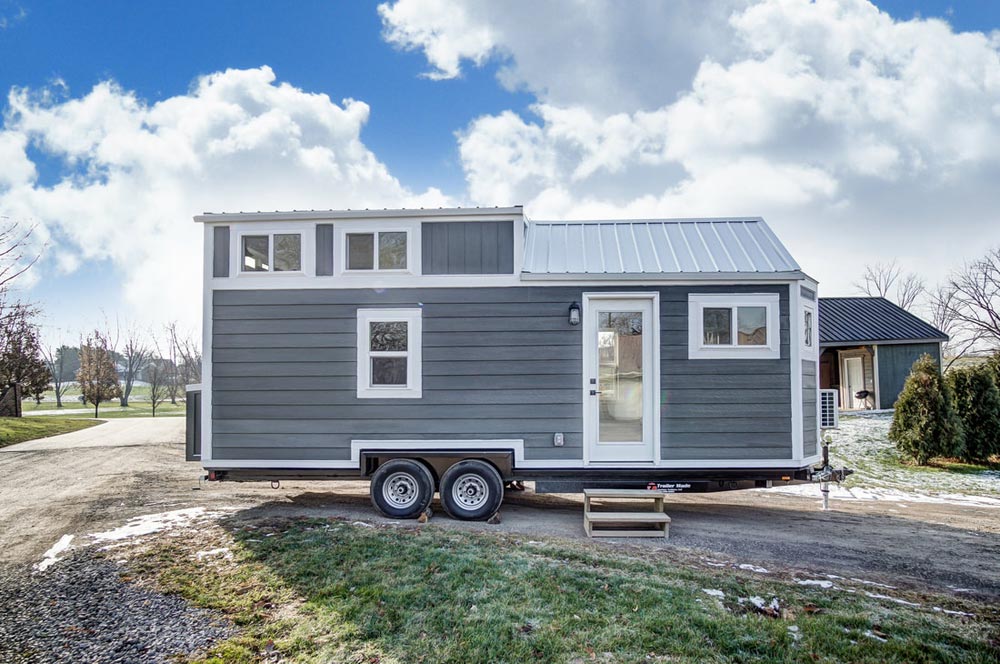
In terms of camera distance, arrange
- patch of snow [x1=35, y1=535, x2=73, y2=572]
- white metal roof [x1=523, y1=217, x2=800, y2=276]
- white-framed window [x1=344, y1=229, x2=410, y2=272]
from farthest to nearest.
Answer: white-framed window [x1=344, y1=229, x2=410, y2=272], white metal roof [x1=523, y1=217, x2=800, y2=276], patch of snow [x1=35, y1=535, x2=73, y2=572]

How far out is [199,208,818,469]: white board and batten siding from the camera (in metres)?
5.95

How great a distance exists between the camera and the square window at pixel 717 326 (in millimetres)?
6020

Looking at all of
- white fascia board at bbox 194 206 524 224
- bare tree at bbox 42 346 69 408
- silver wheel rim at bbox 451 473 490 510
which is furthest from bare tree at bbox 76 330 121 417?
silver wheel rim at bbox 451 473 490 510

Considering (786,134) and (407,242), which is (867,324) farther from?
(407,242)

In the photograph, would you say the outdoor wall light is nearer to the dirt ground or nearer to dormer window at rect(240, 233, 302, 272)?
the dirt ground

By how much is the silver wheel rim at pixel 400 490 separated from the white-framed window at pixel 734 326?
11.7 ft

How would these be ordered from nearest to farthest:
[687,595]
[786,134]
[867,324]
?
[687,595] < [786,134] < [867,324]

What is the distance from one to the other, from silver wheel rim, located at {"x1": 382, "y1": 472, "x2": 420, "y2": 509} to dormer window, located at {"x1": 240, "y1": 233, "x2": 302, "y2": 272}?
110 inches

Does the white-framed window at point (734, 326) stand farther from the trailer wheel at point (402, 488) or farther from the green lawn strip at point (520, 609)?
the trailer wheel at point (402, 488)

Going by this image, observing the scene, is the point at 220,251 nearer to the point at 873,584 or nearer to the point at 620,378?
the point at 620,378

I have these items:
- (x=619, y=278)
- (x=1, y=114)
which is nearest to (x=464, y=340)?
(x=619, y=278)

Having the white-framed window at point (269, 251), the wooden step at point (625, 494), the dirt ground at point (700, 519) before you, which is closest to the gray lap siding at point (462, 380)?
the white-framed window at point (269, 251)

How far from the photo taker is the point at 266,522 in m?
5.68

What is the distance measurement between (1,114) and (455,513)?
14.2 m
